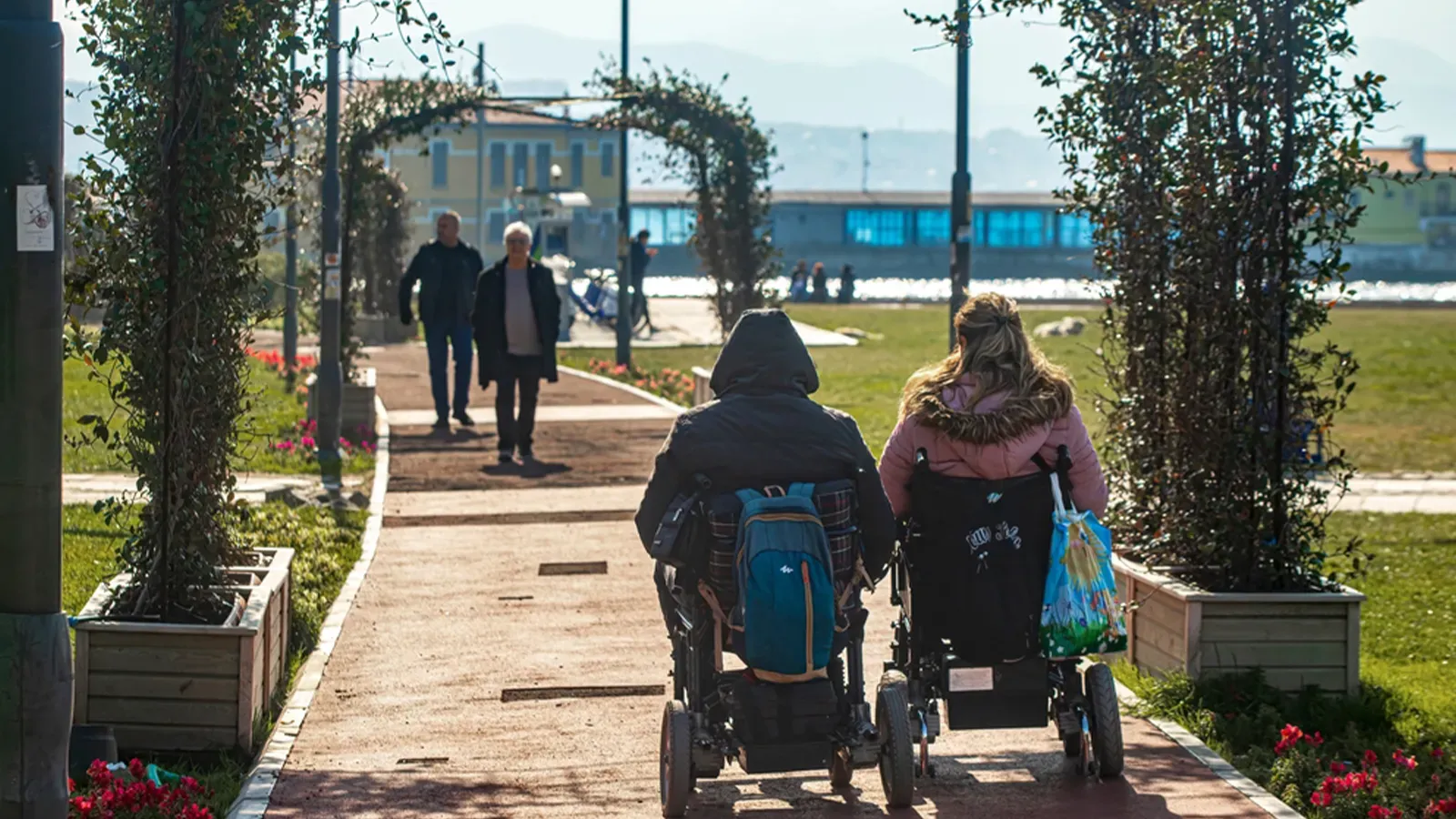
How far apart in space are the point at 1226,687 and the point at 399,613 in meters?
4.02

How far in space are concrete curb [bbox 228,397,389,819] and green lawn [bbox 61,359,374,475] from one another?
812mm

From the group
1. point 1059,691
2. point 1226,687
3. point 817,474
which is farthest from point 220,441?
point 1226,687

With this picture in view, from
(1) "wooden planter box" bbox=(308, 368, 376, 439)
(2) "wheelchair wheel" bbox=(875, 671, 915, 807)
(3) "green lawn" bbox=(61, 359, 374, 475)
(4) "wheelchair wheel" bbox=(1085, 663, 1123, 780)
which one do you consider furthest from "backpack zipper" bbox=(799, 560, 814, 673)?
(1) "wooden planter box" bbox=(308, 368, 376, 439)

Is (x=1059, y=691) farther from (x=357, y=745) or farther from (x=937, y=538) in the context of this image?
(x=357, y=745)

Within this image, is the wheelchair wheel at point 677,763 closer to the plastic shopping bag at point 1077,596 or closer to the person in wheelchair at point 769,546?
the person in wheelchair at point 769,546

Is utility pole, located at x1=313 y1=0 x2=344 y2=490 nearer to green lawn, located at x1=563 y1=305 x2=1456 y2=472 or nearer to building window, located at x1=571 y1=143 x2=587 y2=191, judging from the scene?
green lawn, located at x1=563 y1=305 x2=1456 y2=472

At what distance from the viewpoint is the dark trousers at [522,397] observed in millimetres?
15648

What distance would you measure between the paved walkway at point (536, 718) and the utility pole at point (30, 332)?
1805mm

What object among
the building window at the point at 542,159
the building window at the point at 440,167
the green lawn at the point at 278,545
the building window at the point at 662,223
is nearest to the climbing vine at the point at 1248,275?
the green lawn at the point at 278,545

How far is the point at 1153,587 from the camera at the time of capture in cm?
854

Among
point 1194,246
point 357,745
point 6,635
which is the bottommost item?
point 357,745

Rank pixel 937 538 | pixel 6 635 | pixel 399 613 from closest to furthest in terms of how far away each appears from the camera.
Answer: pixel 6 635 → pixel 937 538 → pixel 399 613

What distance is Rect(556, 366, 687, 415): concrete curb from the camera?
2128cm

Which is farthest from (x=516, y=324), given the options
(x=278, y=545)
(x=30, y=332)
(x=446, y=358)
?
(x=30, y=332)
